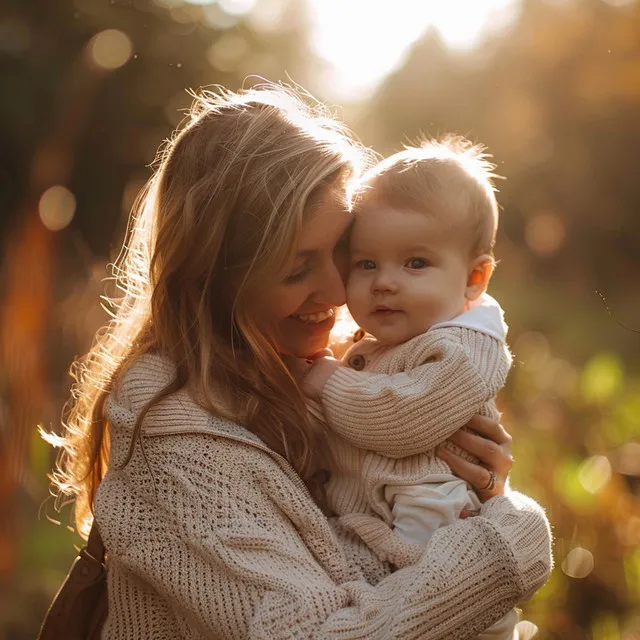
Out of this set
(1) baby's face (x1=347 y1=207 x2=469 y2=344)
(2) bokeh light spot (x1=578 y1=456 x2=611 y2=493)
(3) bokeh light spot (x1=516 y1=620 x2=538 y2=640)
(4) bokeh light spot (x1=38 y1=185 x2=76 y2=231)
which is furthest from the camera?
(4) bokeh light spot (x1=38 y1=185 x2=76 y2=231)

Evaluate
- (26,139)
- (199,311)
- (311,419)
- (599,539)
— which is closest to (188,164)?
(199,311)

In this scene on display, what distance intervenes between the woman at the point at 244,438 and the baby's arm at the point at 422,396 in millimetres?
117

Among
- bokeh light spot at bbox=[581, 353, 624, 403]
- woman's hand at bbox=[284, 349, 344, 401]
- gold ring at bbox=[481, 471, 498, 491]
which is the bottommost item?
bokeh light spot at bbox=[581, 353, 624, 403]

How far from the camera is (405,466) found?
84.7 inches

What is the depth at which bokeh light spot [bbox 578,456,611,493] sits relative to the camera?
3.96m

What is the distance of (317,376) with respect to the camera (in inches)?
93.1

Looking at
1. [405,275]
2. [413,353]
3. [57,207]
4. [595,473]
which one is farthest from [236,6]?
[413,353]

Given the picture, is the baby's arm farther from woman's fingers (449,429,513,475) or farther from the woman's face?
the woman's face

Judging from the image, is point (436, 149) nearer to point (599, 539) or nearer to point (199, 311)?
point (199, 311)

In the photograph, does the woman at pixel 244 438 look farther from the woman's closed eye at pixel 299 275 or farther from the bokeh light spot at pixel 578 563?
the bokeh light spot at pixel 578 563

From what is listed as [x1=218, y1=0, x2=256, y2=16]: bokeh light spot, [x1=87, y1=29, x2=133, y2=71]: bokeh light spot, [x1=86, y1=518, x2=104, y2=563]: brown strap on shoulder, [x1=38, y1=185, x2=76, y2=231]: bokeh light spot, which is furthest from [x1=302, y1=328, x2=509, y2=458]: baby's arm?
[x1=218, y1=0, x2=256, y2=16]: bokeh light spot

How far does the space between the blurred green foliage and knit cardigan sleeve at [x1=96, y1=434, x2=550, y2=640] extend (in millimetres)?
2205

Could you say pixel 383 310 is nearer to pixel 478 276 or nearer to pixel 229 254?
pixel 478 276

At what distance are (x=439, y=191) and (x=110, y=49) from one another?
5181mm
